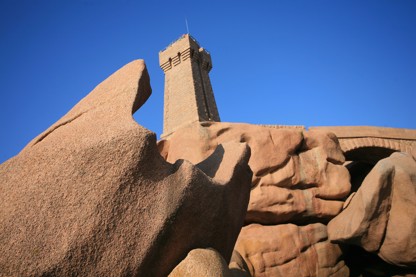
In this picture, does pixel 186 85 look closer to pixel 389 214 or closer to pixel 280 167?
pixel 280 167

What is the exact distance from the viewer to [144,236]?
1.66 metres

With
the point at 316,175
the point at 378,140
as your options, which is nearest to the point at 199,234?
the point at 316,175

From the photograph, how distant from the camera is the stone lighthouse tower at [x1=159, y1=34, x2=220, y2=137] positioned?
17797 millimetres

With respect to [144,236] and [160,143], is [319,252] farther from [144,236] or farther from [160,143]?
[144,236]

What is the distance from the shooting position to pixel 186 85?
18.5 meters

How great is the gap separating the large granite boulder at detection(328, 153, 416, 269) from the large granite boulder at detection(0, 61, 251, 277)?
11.8 feet

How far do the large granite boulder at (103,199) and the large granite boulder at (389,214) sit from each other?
360cm

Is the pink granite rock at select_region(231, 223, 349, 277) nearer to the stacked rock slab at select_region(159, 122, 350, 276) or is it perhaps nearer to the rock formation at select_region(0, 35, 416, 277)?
the stacked rock slab at select_region(159, 122, 350, 276)

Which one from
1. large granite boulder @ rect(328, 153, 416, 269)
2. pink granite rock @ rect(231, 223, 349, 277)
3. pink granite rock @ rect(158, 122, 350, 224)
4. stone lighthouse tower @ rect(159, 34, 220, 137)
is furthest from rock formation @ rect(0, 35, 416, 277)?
stone lighthouse tower @ rect(159, 34, 220, 137)

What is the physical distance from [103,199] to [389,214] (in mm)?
4641

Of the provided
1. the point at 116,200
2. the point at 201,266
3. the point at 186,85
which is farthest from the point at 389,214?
the point at 186,85

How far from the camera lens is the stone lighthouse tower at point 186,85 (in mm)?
17797

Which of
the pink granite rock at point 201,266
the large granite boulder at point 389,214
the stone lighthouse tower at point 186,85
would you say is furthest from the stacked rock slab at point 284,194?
the stone lighthouse tower at point 186,85

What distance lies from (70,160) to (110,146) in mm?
209
